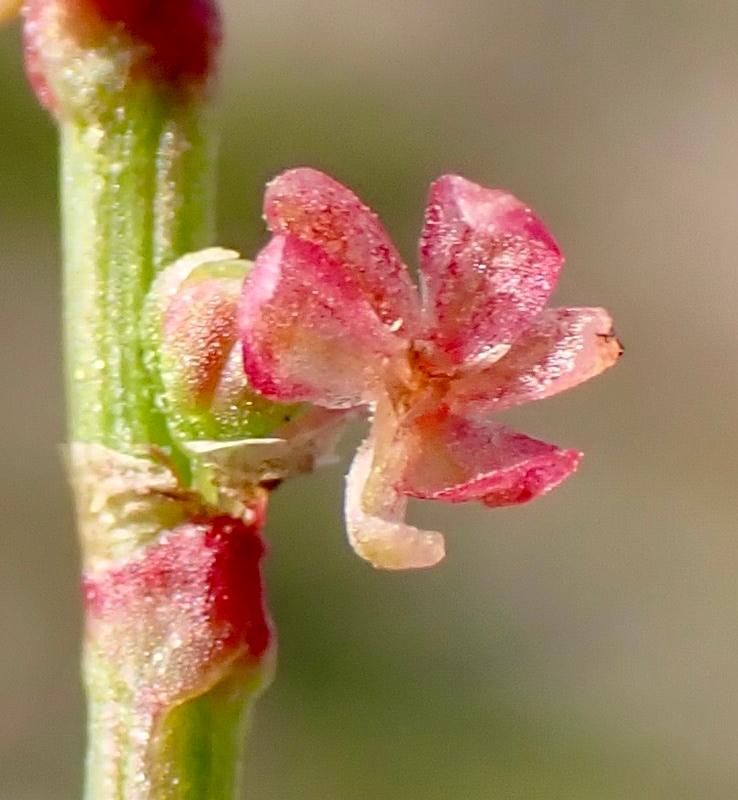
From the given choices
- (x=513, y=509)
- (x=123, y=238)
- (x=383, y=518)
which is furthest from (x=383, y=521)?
(x=513, y=509)

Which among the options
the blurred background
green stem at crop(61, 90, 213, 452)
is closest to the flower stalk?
green stem at crop(61, 90, 213, 452)

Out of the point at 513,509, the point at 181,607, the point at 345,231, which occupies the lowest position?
the point at 513,509

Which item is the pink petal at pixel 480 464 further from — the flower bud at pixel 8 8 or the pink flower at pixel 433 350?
the flower bud at pixel 8 8

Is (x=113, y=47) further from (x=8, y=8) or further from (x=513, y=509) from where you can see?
(x=513, y=509)

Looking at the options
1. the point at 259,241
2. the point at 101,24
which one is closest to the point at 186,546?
the point at 101,24

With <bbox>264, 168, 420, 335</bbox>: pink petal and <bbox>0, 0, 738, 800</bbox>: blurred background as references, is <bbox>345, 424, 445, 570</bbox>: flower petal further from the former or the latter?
<bbox>0, 0, 738, 800</bbox>: blurred background
